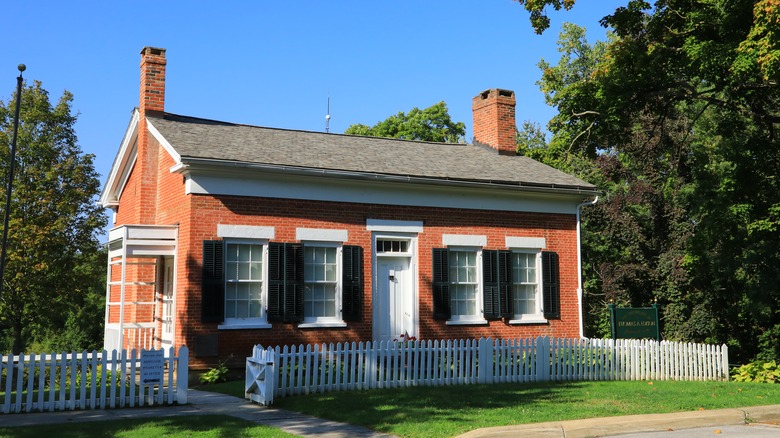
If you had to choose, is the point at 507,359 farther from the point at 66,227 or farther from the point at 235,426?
the point at 66,227

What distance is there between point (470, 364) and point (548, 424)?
5195 mm

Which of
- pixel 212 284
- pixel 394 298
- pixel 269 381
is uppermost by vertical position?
pixel 212 284

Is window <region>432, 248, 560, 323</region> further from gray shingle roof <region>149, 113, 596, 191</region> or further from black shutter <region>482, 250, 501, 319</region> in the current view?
gray shingle roof <region>149, 113, 596, 191</region>

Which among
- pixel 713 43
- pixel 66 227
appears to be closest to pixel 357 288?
pixel 713 43

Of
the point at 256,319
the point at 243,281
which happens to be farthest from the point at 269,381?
the point at 243,281

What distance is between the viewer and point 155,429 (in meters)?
9.07

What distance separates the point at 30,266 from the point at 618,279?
21831 mm

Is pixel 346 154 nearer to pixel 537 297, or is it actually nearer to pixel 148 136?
pixel 148 136

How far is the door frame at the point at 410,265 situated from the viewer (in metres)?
17.1

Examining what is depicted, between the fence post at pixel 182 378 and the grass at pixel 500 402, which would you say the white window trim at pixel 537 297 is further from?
the fence post at pixel 182 378

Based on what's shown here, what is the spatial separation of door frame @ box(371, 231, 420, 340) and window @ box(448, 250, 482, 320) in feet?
3.20

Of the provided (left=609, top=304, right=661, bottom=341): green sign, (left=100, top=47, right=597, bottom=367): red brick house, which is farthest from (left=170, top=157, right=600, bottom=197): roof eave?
(left=609, top=304, right=661, bottom=341): green sign

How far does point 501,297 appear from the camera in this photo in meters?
18.4

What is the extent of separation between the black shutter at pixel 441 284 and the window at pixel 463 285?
0.90 feet
